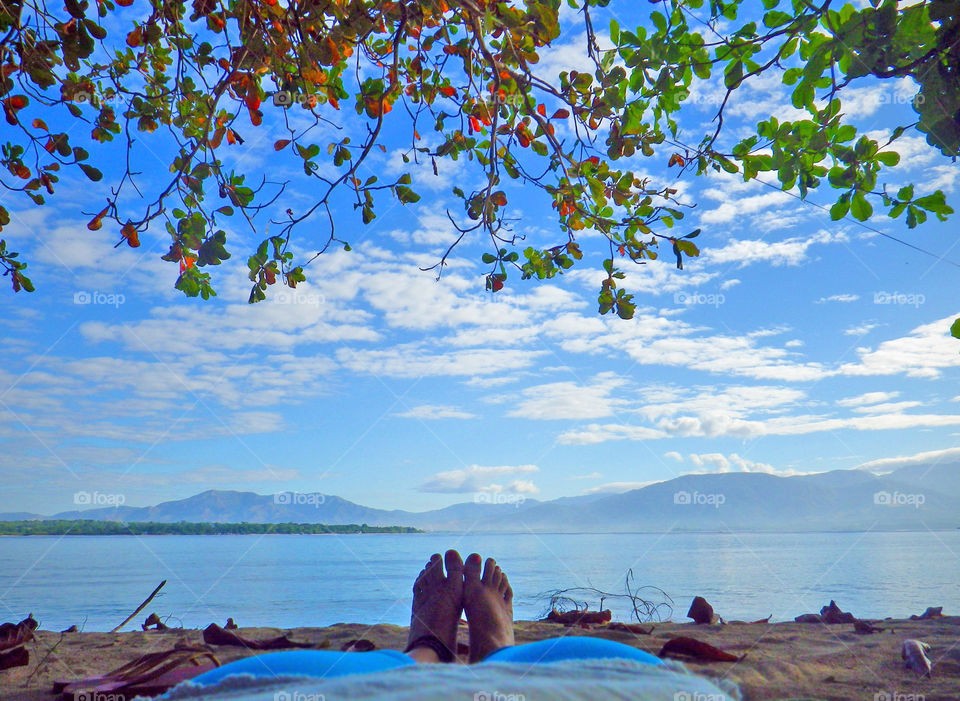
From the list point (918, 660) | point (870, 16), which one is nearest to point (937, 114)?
point (870, 16)

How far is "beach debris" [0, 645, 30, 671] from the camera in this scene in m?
2.14

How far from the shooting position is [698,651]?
215 centimetres

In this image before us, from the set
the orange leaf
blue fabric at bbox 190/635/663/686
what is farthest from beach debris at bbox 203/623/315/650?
the orange leaf

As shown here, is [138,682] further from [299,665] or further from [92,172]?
[92,172]

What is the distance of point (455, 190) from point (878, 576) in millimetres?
5697

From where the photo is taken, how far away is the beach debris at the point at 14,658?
2.14 meters

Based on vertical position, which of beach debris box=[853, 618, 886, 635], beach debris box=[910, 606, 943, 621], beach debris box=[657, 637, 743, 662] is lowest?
beach debris box=[910, 606, 943, 621]

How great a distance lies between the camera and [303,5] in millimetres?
2420

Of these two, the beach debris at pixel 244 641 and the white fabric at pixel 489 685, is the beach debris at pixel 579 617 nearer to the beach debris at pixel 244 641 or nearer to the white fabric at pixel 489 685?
the beach debris at pixel 244 641

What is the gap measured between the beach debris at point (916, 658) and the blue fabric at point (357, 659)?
1321 mm

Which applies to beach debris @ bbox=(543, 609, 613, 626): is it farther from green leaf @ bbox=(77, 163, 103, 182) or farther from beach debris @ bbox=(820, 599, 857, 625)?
green leaf @ bbox=(77, 163, 103, 182)

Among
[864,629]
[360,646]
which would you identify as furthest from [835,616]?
[360,646]

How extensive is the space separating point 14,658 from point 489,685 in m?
2.25

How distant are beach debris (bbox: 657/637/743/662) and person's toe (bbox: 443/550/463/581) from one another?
1376 millimetres
